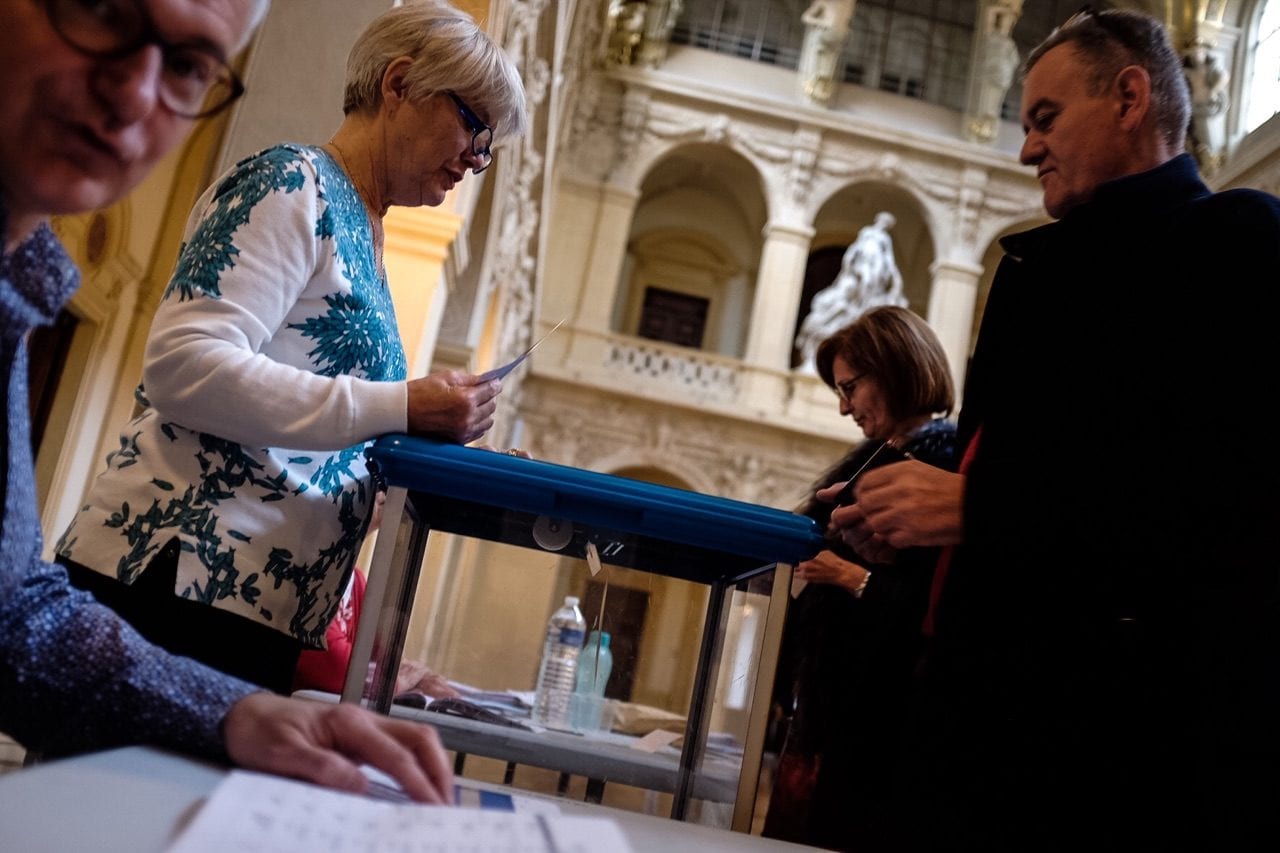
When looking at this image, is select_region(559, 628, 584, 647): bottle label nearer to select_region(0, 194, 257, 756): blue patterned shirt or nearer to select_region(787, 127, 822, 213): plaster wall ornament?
select_region(0, 194, 257, 756): blue patterned shirt

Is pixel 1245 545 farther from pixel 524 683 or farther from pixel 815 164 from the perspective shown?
pixel 815 164

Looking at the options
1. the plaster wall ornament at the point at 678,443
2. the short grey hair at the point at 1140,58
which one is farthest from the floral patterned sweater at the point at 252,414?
the plaster wall ornament at the point at 678,443

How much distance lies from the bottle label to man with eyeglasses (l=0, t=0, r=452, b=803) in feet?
2.46

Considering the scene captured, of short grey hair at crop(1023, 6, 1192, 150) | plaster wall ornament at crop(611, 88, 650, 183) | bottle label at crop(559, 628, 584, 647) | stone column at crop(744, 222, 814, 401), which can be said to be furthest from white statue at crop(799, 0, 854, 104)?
bottle label at crop(559, 628, 584, 647)

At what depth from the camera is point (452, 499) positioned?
1476 millimetres

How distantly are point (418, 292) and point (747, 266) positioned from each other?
12.4 metres

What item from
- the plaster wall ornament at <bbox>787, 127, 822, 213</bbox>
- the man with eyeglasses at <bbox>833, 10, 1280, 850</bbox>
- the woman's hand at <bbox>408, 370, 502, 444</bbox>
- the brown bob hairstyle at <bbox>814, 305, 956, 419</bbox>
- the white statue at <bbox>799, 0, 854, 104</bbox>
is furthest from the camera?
the white statue at <bbox>799, 0, 854, 104</bbox>

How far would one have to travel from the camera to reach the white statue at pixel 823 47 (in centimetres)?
1454

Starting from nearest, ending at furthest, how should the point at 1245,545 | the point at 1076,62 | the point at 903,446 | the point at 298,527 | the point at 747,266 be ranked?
the point at 1245,545
the point at 298,527
the point at 1076,62
the point at 903,446
the point at 747,266

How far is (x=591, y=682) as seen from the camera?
1668 millimetres

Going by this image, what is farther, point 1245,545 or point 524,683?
point 524,683

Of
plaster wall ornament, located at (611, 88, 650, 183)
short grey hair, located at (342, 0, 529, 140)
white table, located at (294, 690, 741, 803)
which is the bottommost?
white table, located at (294, 690, 741, 803)

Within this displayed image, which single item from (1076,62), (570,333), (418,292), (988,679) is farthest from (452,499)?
(570,333)

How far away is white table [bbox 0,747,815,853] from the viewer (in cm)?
60
